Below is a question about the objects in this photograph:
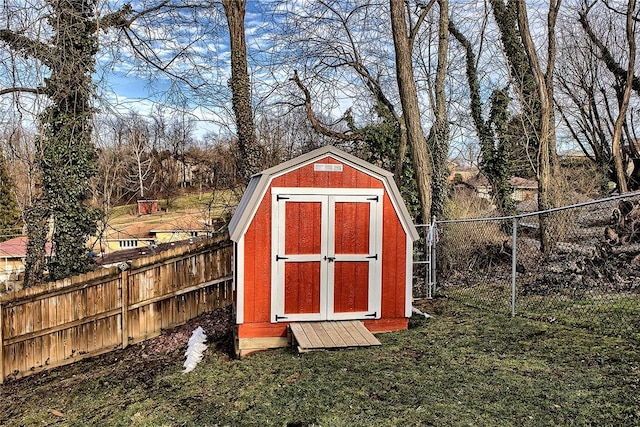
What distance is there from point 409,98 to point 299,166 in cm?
436

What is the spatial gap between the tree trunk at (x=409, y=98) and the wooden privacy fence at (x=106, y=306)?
4042mm

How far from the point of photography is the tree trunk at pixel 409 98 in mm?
9156

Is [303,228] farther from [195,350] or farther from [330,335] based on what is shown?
[195,350]

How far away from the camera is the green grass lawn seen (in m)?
3.50

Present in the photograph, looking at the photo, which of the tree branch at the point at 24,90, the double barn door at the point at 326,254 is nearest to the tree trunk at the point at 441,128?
the double barn door at the point at 326,254

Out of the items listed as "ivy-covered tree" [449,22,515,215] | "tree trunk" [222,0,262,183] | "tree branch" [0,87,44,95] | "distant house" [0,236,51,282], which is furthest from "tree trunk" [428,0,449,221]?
"distant house" [0,236,51,282]

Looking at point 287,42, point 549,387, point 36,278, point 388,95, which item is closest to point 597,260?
point 549,387

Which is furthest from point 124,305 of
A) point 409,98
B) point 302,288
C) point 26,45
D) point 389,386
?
point 409,98

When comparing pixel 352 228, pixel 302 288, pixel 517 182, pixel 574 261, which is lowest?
pixel 302 288

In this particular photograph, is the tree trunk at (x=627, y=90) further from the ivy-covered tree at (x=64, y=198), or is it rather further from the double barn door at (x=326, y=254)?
the ivy-covered tree at (x=64, y=198)

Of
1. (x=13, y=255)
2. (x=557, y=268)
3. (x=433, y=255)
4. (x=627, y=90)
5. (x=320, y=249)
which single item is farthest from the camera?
(x=13, y=255)

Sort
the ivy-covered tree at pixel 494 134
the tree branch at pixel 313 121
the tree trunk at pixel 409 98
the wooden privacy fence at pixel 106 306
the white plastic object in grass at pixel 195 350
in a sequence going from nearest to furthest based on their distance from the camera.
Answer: the white plastic object in grass at pixel 195 350 < the wooden privacy fence at pixel 106 306 < the tree trunk at pixel 409 98 < the tree branch at pixel 313 121 < the ivy-covered tree at pixel 494 134

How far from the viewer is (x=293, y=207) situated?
5.78 meters

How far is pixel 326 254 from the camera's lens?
5883 mm
